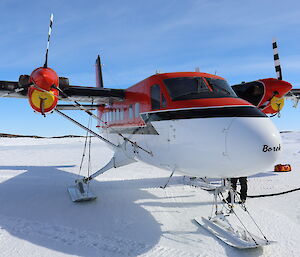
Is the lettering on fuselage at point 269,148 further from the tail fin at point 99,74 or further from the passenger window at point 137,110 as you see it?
the tail fin at point 99,74

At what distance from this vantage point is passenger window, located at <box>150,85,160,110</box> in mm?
5684

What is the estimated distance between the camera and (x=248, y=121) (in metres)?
4.32

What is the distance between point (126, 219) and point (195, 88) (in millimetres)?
3674

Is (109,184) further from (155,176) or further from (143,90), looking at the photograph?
(143,90)

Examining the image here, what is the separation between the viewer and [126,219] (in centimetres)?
652

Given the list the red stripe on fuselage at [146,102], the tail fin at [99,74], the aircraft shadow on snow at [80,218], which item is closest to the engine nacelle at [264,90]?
the red stripe on fuselage at [146,102]

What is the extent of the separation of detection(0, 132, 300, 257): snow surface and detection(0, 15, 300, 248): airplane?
0.81 m

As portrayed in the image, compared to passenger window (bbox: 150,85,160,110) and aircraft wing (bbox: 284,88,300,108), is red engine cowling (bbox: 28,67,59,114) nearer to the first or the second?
passenger window (bbox: 150,85,160,110)

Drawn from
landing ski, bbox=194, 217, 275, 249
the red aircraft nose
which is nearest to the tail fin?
the red aircraft nose

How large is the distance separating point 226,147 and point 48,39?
555cm

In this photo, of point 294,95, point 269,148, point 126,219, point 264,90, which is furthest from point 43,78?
point 294,95

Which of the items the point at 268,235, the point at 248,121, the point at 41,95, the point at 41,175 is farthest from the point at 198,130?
the point at 41,175

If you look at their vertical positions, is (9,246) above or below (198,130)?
below

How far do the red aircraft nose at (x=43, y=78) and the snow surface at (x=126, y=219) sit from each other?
3.29 meters
